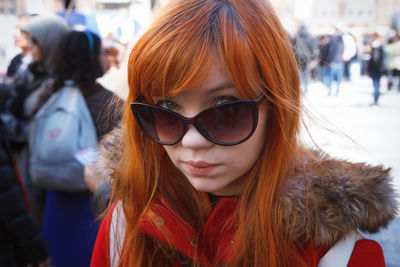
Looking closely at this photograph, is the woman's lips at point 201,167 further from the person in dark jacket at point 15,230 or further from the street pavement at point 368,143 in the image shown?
the person in dark jacket at point 15,230

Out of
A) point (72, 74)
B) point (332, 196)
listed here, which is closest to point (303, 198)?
point (332, 196)

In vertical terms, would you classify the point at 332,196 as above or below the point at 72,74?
below

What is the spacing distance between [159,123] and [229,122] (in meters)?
0.21

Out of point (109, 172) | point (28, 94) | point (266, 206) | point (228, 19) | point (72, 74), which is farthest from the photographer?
point (28, 94)

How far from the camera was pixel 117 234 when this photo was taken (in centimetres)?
119

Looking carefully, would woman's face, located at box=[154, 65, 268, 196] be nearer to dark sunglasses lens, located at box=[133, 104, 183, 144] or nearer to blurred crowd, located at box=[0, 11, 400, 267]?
dark sunglasses lens, located at box=[133, 104, 183, 144]

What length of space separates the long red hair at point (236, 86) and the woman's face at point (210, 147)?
0.09 feet

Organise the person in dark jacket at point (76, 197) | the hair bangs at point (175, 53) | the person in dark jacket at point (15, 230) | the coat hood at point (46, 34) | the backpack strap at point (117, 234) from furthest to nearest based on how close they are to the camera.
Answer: the coat hood at point (46, 34)
the person in dark jacket at point (76, 197)
the person in dark jacket at point (15, 230)
the backpack strap at point (117, 234)
the hair bangs at point (175, 53)

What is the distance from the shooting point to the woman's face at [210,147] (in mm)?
885

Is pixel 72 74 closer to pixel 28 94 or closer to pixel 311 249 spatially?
pixel 28 94

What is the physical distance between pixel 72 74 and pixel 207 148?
175cm

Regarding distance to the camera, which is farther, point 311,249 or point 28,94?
point 28,94

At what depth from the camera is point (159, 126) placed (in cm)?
98

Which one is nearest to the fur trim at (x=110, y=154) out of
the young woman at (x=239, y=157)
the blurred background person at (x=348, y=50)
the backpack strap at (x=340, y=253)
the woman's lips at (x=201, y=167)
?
the young woman at (x=239, y=157)
